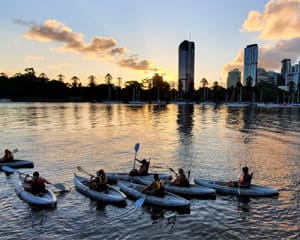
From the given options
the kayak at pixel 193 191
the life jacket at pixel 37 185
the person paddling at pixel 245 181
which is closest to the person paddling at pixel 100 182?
the life jacket at pixel 37 185

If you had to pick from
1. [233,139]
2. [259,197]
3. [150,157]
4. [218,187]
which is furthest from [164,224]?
[233,139]

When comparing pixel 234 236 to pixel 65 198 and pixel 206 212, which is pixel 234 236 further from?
pixel 65 198

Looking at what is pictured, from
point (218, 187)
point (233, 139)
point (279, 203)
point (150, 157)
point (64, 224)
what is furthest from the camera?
point (233, 139)

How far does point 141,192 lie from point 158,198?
1.40 meters

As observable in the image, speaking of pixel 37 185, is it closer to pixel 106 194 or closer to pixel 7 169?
pixel 106 194

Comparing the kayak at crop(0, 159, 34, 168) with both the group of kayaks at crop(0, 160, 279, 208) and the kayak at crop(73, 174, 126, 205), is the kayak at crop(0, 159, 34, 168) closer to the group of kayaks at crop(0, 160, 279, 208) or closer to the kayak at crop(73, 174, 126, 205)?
the group of kayaks at crop(0, 160, 279, 208)

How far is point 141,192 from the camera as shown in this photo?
2012 cm

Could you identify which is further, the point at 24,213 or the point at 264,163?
the point at 264,163

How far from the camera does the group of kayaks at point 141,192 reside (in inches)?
749

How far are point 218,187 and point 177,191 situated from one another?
298 cm

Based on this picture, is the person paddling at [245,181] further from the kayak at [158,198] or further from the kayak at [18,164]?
the kayak at [18,164]

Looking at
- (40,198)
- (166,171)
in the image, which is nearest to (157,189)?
(40,198)

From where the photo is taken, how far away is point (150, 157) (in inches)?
1358

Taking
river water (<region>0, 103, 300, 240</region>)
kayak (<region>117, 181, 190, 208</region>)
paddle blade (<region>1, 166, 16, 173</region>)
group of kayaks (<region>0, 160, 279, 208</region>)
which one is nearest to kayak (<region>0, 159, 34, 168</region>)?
paddle blade (<region>1, 166, 16, 173</region>)
